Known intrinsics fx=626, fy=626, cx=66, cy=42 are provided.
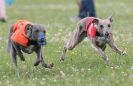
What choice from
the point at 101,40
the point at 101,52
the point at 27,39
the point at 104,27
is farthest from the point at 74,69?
the point at 27,39

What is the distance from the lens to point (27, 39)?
1074 centimetres

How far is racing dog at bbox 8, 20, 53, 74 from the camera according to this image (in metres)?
10.5

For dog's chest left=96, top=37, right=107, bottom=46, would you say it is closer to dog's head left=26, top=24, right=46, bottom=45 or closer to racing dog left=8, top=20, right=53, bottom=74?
racing dog left=8, top=20, right=53, bottom=74

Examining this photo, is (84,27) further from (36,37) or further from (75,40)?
(36,37)

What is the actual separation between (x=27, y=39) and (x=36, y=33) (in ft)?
0.90

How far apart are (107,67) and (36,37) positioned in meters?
1.65

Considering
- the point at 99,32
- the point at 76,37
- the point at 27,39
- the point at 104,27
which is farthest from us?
the point at 76,37

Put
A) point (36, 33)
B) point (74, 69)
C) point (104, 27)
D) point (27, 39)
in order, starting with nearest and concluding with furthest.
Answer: point (36, 33) < point (27, 39) < point (74, 69) < point (104, 27)

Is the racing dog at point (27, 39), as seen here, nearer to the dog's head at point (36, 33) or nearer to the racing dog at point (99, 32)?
the dog's head at point (36, 33)

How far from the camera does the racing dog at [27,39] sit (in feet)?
34.4

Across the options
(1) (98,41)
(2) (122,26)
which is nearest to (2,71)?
(1) (98,41)

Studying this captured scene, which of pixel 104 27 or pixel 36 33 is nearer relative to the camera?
pixel 36 33

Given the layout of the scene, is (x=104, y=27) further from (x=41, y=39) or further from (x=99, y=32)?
(x=41, y=39)

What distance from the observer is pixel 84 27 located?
12375mm
